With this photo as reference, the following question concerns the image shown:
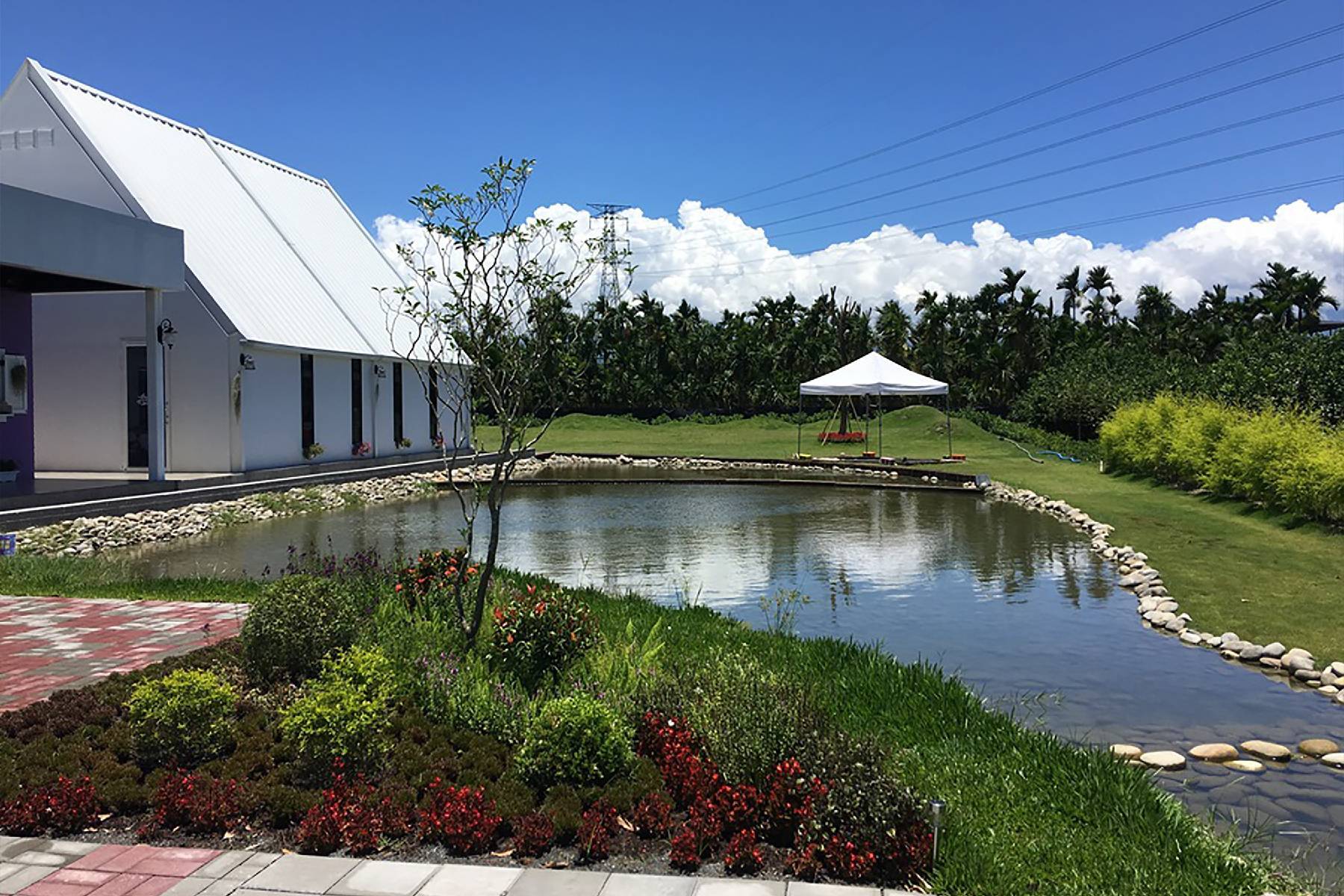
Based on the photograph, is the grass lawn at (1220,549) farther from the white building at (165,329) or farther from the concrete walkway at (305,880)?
the white building at (165,329)

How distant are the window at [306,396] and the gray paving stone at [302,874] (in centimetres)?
1925

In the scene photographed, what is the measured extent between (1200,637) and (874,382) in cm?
1857

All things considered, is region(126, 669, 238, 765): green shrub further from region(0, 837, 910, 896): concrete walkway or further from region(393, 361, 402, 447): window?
region(393, 361, 402, 447): window

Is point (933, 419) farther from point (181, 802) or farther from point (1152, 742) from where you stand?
point (181, 802)

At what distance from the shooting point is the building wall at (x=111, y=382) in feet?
63.3

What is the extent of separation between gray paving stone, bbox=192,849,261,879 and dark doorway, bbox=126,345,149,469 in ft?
59.5

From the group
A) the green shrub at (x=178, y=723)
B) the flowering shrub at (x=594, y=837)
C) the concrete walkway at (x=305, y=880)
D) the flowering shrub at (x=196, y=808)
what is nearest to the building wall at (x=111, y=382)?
the green shrub at (x=178, y=723)

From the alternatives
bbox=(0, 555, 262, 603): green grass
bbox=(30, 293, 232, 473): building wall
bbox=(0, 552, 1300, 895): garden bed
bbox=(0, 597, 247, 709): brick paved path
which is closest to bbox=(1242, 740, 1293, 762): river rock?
bbox=(0, 552, 1300, 895): garden bed

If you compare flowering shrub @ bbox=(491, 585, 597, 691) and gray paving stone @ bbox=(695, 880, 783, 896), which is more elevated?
flowering shrub @ bbox=(491, 585, 597, 691)

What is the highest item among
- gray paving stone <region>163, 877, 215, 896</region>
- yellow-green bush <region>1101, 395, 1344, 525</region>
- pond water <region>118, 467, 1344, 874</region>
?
yellow-green bush <region>1101, 395, 1344, 525</region>

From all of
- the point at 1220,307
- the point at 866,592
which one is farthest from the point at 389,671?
the point at 1220,307

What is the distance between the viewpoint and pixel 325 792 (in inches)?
171

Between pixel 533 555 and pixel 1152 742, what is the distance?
8726 millimetres

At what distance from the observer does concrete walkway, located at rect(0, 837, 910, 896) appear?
145 inches
